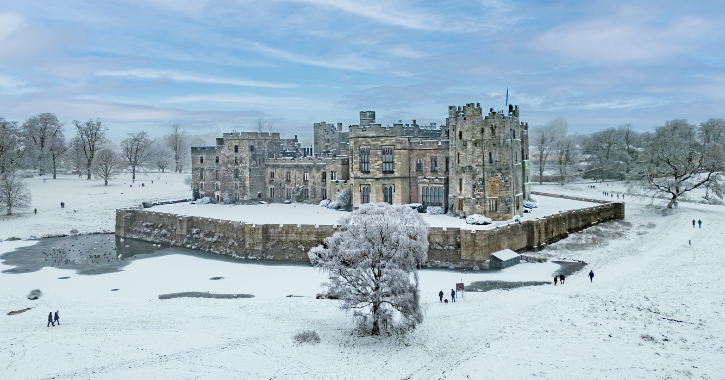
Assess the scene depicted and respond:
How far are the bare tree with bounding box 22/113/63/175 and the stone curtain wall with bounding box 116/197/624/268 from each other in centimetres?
4208

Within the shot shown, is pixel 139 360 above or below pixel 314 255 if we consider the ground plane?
below

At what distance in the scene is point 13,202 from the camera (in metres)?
54.9

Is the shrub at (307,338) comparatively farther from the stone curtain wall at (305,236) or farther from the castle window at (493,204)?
the castle window at (493,204)

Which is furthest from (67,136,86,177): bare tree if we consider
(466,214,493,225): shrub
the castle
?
(466,214,493,225): shrub

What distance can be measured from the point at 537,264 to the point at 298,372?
875 inches

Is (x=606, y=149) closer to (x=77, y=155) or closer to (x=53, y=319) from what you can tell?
(x=53, y=319)

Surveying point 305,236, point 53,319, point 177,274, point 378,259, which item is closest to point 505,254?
point 305,236

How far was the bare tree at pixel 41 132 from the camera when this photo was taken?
7925 centimetres

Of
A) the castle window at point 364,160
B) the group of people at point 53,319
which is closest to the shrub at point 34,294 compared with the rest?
the group of people at point 53,319

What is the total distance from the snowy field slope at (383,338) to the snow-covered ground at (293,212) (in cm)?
680

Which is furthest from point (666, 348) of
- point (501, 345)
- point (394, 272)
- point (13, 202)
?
point (13, 202)

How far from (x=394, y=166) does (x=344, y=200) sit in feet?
20.7

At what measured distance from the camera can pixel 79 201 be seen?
63.7 m

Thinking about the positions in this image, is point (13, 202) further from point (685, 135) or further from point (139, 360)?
point (685, 135)
